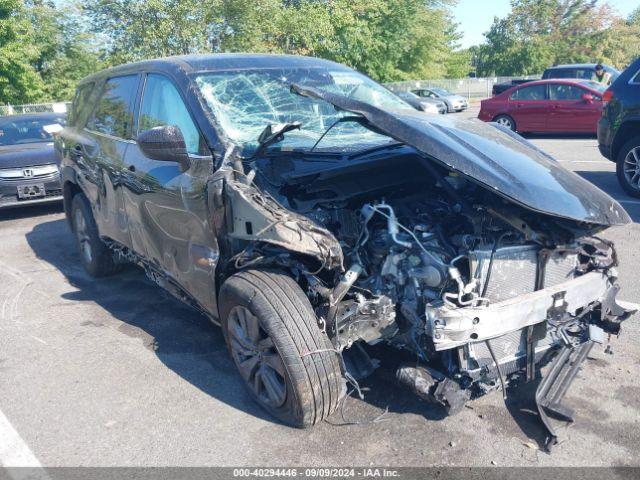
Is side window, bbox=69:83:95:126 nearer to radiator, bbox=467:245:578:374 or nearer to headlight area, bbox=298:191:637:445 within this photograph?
headlight area, bbox=298:191:637:445

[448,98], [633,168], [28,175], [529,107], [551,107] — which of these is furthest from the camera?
[448,98]

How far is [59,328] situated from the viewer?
15.3 feet

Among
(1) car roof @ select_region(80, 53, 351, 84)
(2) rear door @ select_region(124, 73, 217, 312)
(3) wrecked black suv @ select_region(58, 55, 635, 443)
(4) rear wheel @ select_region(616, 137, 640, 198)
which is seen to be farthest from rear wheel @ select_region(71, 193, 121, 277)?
(4) rear wheel @ select_region(616, 137, 640, 198)

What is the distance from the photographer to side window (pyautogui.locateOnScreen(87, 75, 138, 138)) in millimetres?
4543

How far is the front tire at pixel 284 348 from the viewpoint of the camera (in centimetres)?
291

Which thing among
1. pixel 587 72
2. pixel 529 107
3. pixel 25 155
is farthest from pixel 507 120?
pixel 25 155

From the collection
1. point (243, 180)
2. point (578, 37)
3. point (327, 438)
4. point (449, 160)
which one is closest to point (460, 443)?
point (327, 438)

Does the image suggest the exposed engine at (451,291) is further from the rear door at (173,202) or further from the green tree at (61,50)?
the green tree at (61,50)

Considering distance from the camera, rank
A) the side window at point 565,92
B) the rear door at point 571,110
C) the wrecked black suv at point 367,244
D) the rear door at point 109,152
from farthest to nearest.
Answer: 1. the side window at point 565,92
2. the rear door at point 571,110
3. the rear door at point 109,152
4. the wrecked black suv at point 367,244

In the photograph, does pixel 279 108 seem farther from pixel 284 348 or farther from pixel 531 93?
pixel 531 93

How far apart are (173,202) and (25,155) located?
246 inches

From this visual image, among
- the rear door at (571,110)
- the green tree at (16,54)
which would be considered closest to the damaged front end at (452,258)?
the rear door at (571,110)

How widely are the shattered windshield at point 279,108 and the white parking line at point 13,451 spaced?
202 centimetres

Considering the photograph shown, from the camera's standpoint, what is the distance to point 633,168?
7.66 meters
